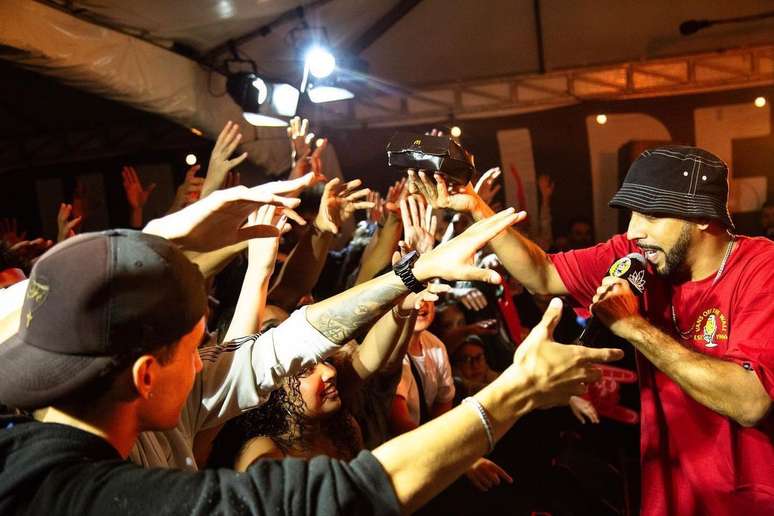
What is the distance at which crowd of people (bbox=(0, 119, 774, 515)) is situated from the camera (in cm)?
114

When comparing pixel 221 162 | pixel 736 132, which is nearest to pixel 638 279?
pixel 221 162

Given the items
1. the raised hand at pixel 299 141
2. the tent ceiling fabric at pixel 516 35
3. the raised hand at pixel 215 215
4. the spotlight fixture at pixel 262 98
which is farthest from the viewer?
the tent ceiling fabric at pixel 516 35

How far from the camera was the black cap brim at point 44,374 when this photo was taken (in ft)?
3.82

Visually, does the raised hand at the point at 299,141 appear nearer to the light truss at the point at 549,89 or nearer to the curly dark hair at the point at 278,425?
the curly dark hair at the point at 278,425

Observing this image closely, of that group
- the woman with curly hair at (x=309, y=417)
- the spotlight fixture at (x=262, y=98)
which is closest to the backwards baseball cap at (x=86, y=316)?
the woman with curly hair at (x=309, y=417)

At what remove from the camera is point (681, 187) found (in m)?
2.20

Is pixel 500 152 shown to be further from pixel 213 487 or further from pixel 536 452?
pixel 213 487

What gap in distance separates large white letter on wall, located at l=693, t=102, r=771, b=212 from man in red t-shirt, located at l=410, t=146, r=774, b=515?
725cm

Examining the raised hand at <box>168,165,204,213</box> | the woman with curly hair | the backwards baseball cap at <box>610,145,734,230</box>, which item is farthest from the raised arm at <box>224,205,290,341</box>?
the raised hand at <box>168,165,204,213</box>

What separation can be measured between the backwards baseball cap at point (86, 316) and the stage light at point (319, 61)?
19.7 ft

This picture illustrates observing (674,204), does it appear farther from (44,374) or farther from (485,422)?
(44,374)

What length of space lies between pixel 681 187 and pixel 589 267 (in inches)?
19.6

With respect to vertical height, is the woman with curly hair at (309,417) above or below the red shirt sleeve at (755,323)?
below

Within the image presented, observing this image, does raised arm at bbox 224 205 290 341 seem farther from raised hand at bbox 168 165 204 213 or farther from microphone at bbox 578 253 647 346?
raised hand at bbox 168 165 204 213
